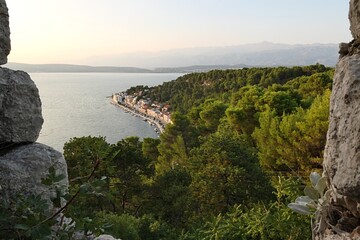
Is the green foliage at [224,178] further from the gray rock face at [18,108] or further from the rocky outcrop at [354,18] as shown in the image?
the rocky outcrop at [354,18]

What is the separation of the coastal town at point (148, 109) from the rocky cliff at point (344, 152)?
6379cm

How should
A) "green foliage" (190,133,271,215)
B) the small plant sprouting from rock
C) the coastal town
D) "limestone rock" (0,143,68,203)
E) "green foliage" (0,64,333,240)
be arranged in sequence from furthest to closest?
the coastal town → "green foliage" (190,133,271,215) → "limestone rock" (0,143,68,203) → "green foliage" (0,64,333,240) → the small plant sprouting from rock

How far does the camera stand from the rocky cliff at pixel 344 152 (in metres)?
1.70

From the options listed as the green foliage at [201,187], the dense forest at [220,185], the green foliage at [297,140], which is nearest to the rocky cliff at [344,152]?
the green foliage at [201,187]

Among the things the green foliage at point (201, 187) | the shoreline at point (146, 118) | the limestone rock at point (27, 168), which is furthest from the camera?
the shoreline at point (146, 118)

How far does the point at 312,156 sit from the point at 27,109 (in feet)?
46.4

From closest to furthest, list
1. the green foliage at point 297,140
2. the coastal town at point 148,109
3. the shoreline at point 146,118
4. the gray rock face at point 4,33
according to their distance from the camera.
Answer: the gray rock face at point 4,33 < the green foliage at point 297,140 < the shoreline at point 146,118 < the coastal town at point 148,109

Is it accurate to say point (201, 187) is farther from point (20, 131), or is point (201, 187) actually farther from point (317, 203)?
point (317, 203)

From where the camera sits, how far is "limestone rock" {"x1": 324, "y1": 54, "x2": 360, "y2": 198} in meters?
1.68

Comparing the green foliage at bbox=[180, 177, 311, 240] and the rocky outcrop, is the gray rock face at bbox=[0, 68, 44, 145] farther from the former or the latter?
the green foliage at bbox=[180, 177, 311, 240]

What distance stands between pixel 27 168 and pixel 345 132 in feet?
10.7

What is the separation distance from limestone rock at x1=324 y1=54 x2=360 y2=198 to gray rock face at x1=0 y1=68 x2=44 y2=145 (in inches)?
132

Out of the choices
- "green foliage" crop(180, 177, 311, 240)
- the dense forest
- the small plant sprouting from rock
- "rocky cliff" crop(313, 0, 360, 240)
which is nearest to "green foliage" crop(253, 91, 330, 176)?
the dense forest

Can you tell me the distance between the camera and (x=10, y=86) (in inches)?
161
